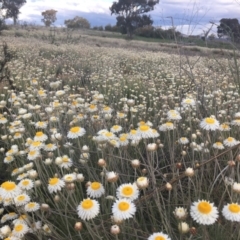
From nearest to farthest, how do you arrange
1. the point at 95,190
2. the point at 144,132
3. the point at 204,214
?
the point at 204,214 < the point at 95,190 < the point at 144,132

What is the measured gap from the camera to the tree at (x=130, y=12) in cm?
4475

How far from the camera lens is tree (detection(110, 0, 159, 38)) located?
147 ft

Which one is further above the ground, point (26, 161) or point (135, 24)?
point (135, 24)

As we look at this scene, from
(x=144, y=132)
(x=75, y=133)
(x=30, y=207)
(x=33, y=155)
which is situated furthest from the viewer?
(x=75, y=133)

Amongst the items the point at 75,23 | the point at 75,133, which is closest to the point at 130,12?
the point at 75,23

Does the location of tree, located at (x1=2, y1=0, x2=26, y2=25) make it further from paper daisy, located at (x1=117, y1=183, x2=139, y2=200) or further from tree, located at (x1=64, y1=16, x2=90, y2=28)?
paper daisy, located at (x1=117, y1=183, x2=139, y2=200)

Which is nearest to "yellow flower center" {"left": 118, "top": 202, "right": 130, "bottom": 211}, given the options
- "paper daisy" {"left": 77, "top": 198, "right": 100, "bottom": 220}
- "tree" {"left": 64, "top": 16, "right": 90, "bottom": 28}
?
"paper daisy" {"left": 77, "top": 198, "right": 100, "bottom": 220}

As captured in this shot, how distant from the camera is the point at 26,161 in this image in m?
2.84

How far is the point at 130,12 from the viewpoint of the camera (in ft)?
154

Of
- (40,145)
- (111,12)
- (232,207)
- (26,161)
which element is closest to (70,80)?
(26,161)

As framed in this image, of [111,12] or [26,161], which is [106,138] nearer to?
[26,161]

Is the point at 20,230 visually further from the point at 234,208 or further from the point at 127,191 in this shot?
the point at 234,208

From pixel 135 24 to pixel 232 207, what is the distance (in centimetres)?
4553

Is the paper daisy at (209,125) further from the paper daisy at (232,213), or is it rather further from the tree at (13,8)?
the tree at (13,8)
